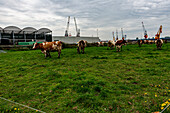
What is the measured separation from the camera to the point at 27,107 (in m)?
3.53

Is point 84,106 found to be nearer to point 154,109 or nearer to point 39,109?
point 39,109

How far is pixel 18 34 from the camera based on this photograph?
53375mm

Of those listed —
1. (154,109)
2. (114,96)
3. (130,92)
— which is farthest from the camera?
(130,92)

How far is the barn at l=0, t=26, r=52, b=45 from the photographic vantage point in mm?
42250

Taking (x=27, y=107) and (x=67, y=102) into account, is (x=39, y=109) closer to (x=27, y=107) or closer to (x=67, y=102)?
(x=27, y=107)

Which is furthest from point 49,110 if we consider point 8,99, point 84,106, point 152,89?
point 152,89

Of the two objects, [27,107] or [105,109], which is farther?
[27,107]

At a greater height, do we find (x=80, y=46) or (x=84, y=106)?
(x=80, y=46)

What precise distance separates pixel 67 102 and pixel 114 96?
156 cm

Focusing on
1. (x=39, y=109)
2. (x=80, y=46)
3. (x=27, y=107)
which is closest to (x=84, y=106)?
(x=39, y=109)

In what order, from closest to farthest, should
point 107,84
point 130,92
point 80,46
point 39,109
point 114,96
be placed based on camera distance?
point 39,109
point 114,96
point 130,92
point 107,84
point 80,46

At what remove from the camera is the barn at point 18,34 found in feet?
139

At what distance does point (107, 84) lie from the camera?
4.96 m

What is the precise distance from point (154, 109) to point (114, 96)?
118 centimetres
